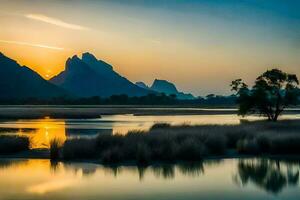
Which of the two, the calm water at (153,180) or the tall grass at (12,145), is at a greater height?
the tall grass at (12,145)

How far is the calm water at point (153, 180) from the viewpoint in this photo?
57.8 feet

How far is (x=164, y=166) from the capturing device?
24703 mm

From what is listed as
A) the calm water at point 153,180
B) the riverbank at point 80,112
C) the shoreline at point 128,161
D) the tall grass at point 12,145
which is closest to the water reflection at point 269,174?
the calm water at point 153,180

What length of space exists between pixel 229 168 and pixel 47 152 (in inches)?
451

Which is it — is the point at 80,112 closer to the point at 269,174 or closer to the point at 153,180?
the point at 269,174

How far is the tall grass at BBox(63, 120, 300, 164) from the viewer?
26359 millimetres

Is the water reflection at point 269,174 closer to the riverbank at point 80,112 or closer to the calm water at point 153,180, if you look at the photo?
the calm water at point 153,180

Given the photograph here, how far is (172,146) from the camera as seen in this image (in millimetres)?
27125

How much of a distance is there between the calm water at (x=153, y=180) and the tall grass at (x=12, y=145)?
316 centimetres

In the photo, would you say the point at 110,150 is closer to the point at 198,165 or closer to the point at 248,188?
the point at 198,165

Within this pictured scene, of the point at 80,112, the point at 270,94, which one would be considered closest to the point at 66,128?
the point at 270,94

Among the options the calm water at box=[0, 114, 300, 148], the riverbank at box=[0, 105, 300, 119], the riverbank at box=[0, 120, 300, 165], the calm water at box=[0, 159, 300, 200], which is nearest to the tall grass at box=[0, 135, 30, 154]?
the riverbank at box=[0, 120, 300, 165]

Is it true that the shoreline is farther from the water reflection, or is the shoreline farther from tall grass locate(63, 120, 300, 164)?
the water reflection

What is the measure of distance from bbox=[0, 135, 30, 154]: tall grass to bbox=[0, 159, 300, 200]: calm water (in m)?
3.16
